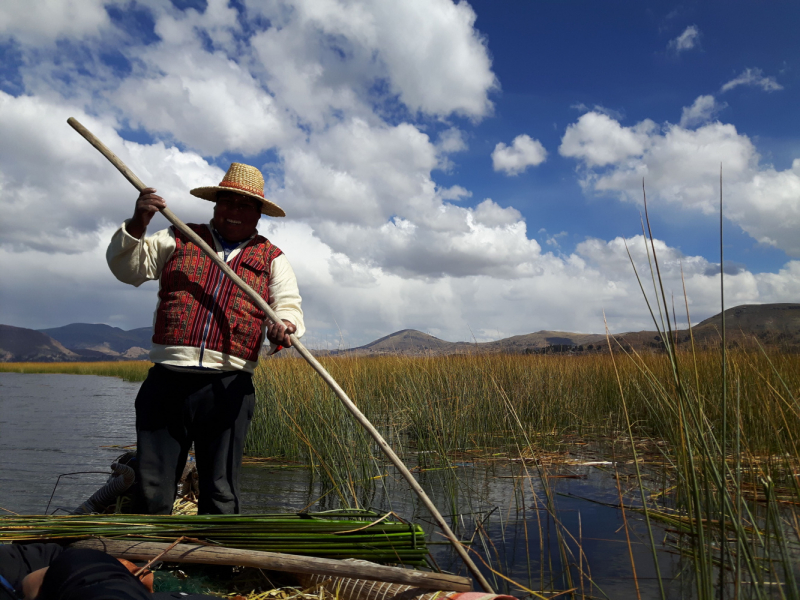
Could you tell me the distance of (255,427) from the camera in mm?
6133

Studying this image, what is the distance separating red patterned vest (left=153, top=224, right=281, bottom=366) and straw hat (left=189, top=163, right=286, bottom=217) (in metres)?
0.29

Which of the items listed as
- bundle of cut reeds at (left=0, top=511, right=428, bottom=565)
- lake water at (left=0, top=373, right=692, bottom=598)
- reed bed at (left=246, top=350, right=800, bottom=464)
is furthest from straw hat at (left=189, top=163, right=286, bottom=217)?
reed bed at (left=246, top=350, right=800, bottom=464)

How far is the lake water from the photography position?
2.74m

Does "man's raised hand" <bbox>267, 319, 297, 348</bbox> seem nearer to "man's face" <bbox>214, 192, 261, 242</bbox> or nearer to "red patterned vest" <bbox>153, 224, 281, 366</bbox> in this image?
"red patterned vest" <bbox>153, 224, 281, 366</bbox>

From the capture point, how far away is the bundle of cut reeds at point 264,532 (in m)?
2.05

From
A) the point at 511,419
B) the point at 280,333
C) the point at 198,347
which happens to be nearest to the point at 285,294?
the point at 280,333

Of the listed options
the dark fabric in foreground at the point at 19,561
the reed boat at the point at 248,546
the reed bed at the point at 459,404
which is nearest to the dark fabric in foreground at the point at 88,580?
the dark fabric in foreground at the point at 19,561

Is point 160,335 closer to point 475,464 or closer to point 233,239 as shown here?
point 233,239

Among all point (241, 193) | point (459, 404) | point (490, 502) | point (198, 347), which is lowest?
point (490, 502)

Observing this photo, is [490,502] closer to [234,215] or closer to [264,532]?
[264,532]

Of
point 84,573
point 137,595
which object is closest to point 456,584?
point 137,595

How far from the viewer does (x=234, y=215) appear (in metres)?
2.63

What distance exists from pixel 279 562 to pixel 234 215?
5.45ft

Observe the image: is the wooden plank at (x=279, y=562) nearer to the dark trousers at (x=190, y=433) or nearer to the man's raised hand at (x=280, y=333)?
the dark trousers at (x=190, y=433)
